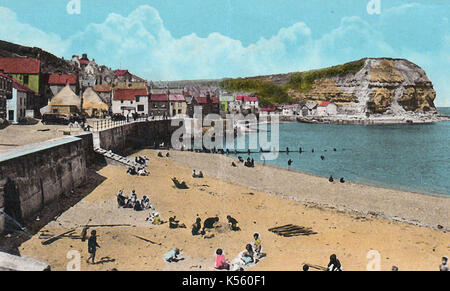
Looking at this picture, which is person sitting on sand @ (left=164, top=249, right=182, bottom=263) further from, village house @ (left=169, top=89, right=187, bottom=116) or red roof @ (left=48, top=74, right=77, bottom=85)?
village house @ (left=169, top=89, right=187, bottom=116)

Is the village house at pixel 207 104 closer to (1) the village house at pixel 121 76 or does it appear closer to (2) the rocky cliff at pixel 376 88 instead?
(1) the village house at pixel 121 76

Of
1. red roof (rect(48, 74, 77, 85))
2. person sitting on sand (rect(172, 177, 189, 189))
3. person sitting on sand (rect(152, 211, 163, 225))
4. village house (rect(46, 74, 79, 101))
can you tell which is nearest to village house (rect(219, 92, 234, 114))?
red roof (rect(48, 74, 77, 85))

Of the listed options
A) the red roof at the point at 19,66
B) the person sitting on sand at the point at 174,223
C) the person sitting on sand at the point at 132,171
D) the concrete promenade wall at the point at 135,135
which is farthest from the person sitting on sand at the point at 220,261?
the red roof at the point at 19,66

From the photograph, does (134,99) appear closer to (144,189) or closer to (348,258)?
(144,189)

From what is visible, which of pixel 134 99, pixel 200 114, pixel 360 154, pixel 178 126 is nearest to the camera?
pixel 360 154

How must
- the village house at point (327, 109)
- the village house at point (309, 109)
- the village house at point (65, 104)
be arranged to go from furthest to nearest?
the village house at point (309, 109) → the village house at point (327, 109) → the village house at point (65, 104)
